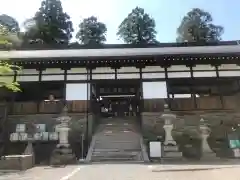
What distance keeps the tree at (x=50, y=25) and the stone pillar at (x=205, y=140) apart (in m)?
36.0

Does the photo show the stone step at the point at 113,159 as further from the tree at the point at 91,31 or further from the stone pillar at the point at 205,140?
the tree at the point at 91,31

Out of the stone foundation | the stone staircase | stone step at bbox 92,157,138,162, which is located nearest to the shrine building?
the stone staircase

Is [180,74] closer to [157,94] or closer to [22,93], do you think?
[157,94]

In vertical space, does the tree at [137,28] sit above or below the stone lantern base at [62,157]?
above

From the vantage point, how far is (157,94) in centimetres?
1919

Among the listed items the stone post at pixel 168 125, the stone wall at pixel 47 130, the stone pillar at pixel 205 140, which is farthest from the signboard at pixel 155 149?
the stone wall at pixel 47 130

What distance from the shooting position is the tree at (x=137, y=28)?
48.7 m

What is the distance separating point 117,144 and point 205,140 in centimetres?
536

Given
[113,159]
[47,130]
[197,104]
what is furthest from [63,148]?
[197,104]

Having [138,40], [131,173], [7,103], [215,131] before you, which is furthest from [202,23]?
[131,173]

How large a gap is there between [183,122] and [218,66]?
495cm

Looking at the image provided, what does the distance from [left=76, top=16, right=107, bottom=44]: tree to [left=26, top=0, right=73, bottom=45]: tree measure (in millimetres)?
2065

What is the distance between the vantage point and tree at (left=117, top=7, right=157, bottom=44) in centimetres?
4872

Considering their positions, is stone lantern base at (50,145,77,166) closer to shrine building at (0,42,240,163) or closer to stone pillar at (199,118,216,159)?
shrine building at (0,42,240,163)
